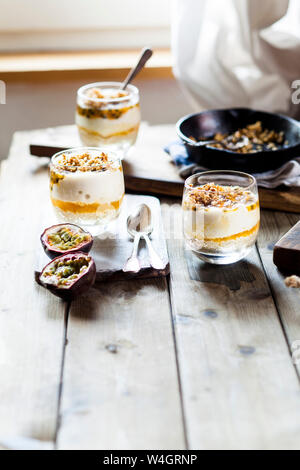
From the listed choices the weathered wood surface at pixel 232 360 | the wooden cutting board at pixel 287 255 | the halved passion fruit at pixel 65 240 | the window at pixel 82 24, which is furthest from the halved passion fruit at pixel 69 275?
the window at pixel 82 24

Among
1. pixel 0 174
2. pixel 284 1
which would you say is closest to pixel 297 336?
pixel 0 174

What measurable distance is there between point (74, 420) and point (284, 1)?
4.59 feet

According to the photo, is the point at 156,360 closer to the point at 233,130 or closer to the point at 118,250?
the point at 118,250

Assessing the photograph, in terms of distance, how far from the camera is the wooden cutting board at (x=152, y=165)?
1414 millimetres

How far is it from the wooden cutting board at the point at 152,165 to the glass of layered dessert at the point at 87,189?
25 centimetres

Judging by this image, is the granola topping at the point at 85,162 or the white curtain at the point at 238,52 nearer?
the granola topping at the point at 85,162

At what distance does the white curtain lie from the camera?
178 cm

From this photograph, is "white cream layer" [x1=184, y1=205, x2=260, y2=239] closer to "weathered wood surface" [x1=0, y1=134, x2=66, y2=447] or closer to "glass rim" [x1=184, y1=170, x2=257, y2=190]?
"glass rim" [x1=184, y1=170, x2=257, y2=190]

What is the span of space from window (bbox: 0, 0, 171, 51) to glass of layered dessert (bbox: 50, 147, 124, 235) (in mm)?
1191

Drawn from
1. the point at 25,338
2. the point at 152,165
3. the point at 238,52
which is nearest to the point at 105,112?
the point at 152,165

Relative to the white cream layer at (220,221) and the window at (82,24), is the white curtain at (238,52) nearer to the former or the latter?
the window at (82,24)

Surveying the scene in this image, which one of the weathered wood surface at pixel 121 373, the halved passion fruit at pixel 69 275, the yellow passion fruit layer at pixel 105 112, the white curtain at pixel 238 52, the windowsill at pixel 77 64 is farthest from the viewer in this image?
the windowsill at pixel 77 64

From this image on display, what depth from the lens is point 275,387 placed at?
33.2 inches
